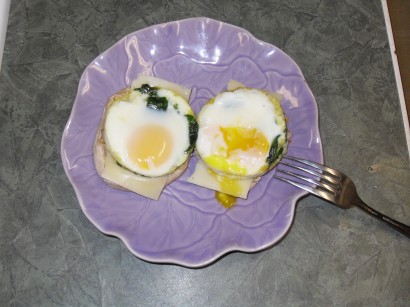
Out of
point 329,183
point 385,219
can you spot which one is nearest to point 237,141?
point 329,183

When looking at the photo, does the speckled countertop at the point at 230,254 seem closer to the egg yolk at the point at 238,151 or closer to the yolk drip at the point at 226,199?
the yolk drip at the point at 226,199

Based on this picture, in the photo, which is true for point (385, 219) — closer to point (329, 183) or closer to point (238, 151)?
point (329, 183)

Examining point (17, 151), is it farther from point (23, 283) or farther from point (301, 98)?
point (301, 98)

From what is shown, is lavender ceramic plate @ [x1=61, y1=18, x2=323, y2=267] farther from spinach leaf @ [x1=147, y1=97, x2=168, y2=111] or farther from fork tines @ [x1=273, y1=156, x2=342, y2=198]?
spinach leaf @ [x1=147, y1=97, x2=168, y2=111]

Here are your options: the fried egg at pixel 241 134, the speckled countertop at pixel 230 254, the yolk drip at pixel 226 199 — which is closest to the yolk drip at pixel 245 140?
the fried egg at pixel 241 134

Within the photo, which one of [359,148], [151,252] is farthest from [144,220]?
[359,148]
